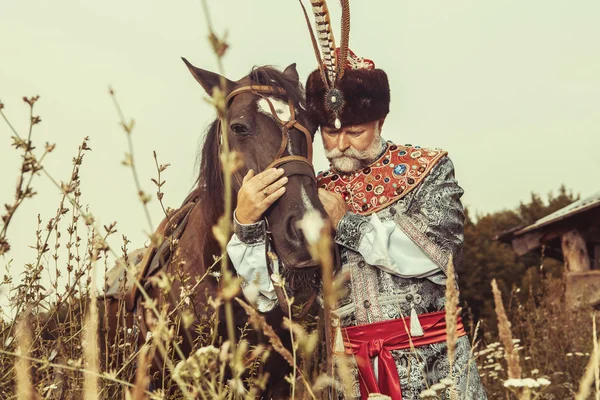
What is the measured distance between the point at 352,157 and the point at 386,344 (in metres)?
0.86

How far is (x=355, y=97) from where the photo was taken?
3.02 m

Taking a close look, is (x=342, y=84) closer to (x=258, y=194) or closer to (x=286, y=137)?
(x=286, y=137)

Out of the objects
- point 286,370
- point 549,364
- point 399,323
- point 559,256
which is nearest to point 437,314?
point 399,323

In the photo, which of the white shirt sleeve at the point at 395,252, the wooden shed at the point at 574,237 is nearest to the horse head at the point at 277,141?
the white shirt sleeve at the point at 395,252

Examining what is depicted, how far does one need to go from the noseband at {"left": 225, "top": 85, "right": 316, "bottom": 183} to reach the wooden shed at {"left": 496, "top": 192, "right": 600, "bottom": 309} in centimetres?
917

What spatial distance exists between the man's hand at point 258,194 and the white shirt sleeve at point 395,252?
0.42 meters

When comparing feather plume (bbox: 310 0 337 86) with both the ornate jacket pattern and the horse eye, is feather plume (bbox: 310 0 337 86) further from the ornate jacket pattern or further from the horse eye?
the ornate jacket pattern

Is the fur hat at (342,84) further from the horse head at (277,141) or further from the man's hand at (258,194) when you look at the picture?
the man's hand at (258,194)

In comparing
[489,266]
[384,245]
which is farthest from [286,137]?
[489,266]

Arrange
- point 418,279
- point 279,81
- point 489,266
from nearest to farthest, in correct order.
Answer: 1. point 418,279
2. point 279,81
3. point 489,266

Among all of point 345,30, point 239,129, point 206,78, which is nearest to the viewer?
point 345,30

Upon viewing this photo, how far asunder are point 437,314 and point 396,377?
319 mm

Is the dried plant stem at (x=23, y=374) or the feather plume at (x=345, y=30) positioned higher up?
the feather plume at (x=345, y=30)

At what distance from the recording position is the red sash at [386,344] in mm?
2721
